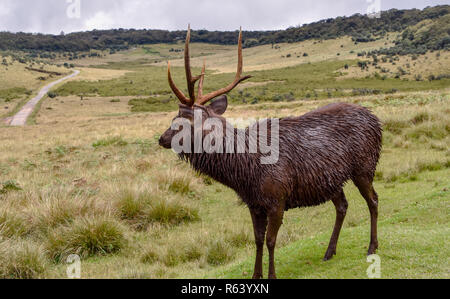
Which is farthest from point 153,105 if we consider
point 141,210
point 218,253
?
point 218,253

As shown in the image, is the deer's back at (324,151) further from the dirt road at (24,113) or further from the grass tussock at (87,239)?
the dirt road at (24,113)

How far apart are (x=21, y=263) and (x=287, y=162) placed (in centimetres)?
421

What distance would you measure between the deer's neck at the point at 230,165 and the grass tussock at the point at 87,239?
127 inches

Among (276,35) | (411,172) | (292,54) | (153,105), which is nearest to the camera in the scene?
(411,172)

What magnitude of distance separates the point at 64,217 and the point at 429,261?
6.51 m

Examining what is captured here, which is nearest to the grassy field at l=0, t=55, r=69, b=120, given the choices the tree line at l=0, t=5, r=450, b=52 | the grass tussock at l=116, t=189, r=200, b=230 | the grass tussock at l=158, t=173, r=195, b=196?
the grass tussock at l=158, t=173, r=195, b=196

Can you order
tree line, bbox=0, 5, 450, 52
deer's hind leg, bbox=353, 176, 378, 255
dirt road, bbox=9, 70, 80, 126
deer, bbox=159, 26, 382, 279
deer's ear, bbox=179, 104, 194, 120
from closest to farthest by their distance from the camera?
deer, bbox=159, 26, 382, 279 < deer's ear, bbox=179, 104, 194, 120 < deer's hind leg, bbox=353, 176, 378, 255 < dirt road, bbox=9, 70, 80, 126 < tree line, bbox=0, 5, 450, 52

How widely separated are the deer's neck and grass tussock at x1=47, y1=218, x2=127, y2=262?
10.6ft

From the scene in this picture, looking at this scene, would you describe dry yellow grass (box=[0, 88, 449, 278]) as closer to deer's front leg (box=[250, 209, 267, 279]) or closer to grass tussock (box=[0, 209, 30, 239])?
grass tussock (box=[0, 209, 30, 239])

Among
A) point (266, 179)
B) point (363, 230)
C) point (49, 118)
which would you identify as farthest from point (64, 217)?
point (49, 118)

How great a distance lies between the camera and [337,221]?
559 cm

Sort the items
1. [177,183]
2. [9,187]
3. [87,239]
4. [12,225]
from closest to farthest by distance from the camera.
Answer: [87,239], [12,225], [177,183], [9,187]

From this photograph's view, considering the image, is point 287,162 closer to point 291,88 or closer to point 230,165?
point 230,165

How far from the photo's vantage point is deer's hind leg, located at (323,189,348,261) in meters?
5.39
